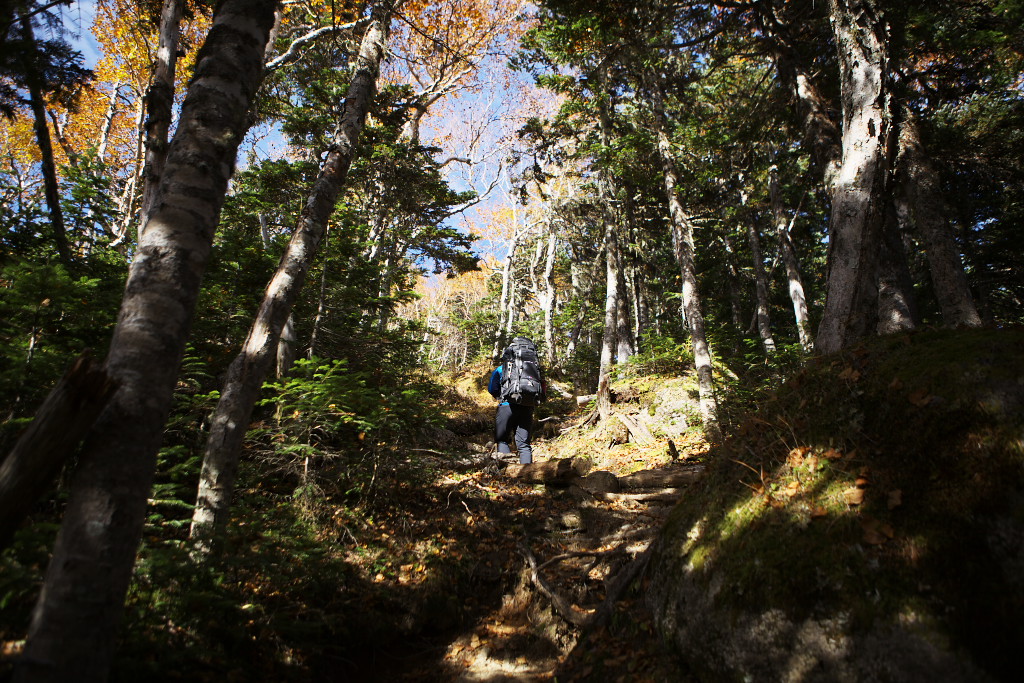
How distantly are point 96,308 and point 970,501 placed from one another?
22.6ft

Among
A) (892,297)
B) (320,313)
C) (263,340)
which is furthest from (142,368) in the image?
(892,297)

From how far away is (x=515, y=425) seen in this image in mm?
8031

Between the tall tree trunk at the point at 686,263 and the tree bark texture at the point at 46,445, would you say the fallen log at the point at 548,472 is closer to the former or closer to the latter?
the tall tree trunk at the point at 686,263

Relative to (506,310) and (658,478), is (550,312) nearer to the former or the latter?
(506,310)

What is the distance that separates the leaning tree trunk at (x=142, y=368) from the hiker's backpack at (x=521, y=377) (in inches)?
216

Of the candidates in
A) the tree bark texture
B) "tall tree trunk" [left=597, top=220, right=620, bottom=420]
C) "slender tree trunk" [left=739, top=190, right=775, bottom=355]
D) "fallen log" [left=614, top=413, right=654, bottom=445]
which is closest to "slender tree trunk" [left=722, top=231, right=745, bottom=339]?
"slender tree trunk" [left=739, top=190, right=775, bottom=355]

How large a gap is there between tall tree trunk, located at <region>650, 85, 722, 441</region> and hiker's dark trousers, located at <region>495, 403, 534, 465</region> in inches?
174

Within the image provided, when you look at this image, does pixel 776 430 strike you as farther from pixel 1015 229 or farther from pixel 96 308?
pixel 1015 229

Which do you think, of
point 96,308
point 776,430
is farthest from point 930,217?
point 96,308

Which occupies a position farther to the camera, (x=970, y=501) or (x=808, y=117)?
(x=808, y=117)

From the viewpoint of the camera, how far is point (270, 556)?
3.28 meters

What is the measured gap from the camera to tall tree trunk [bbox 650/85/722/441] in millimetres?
10016

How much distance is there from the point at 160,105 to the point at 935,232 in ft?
40.0

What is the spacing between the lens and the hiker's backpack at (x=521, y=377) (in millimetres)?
7574
